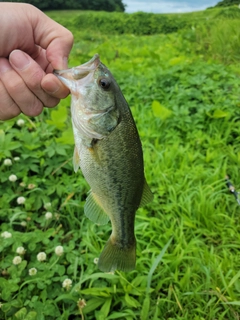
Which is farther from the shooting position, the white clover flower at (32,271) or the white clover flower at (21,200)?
the white clover flower at (21,200)

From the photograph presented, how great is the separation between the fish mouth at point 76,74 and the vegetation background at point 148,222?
1.24 m

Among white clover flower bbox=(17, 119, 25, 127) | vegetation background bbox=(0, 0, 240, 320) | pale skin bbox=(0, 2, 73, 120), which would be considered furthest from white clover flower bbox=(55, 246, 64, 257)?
white clover flower bbox=(17, 119, 25, 127)

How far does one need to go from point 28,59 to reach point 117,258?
1.04 metres

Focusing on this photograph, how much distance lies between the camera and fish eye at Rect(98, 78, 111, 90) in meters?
1.38

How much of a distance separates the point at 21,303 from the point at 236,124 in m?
2.86

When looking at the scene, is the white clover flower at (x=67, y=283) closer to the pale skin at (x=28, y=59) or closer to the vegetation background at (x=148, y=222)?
the vegetation background at (x=148, y=222)

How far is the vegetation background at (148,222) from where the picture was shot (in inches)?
80.7

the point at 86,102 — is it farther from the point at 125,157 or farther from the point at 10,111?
the point at 10,111

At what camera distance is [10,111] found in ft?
5.33

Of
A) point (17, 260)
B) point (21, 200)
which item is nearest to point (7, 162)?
point (21, 200)

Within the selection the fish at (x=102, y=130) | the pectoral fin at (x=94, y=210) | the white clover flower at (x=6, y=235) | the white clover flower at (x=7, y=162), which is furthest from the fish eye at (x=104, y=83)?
the white clover flower at (x=7, y=162)

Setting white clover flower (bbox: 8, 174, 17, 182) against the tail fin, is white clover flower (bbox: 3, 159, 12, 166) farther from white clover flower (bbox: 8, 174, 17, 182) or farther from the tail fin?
the tail fin

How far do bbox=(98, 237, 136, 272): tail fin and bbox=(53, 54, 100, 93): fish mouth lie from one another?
2.61 feet

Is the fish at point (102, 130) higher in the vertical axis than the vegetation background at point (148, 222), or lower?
higher
